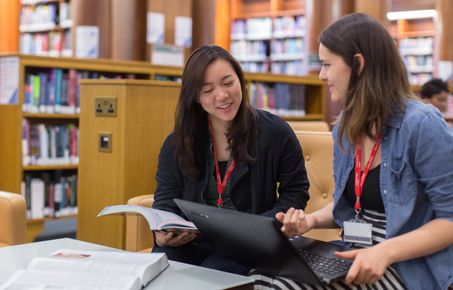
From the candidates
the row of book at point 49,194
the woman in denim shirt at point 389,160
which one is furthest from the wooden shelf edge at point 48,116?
the woman in denim shirt at point 389,160

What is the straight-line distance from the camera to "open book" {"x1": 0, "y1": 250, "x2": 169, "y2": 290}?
4.41ft

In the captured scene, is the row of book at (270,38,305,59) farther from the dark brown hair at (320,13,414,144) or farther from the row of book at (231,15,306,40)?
the dark brown hair at (320,13,414,144)

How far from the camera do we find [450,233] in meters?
1.58

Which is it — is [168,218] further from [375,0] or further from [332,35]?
[375,0]

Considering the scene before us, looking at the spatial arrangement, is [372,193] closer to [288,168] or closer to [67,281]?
[288,168]

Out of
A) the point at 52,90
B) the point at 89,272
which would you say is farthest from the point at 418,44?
the point at 89,272

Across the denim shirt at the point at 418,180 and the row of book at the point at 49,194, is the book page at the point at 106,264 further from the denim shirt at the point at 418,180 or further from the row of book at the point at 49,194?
the row of book at the point at 49,194

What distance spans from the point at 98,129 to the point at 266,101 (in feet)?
9.65

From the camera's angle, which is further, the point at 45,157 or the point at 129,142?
the point at 45,157

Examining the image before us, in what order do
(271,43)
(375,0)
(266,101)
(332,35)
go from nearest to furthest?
(332,35) → (266,101) → (375,0) → (271,43)

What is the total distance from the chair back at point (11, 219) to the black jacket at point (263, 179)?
59 cm

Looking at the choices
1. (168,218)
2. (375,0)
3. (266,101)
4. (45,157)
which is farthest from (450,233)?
(375,0)

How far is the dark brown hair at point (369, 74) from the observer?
1.68 metres

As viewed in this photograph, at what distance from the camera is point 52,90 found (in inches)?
177
